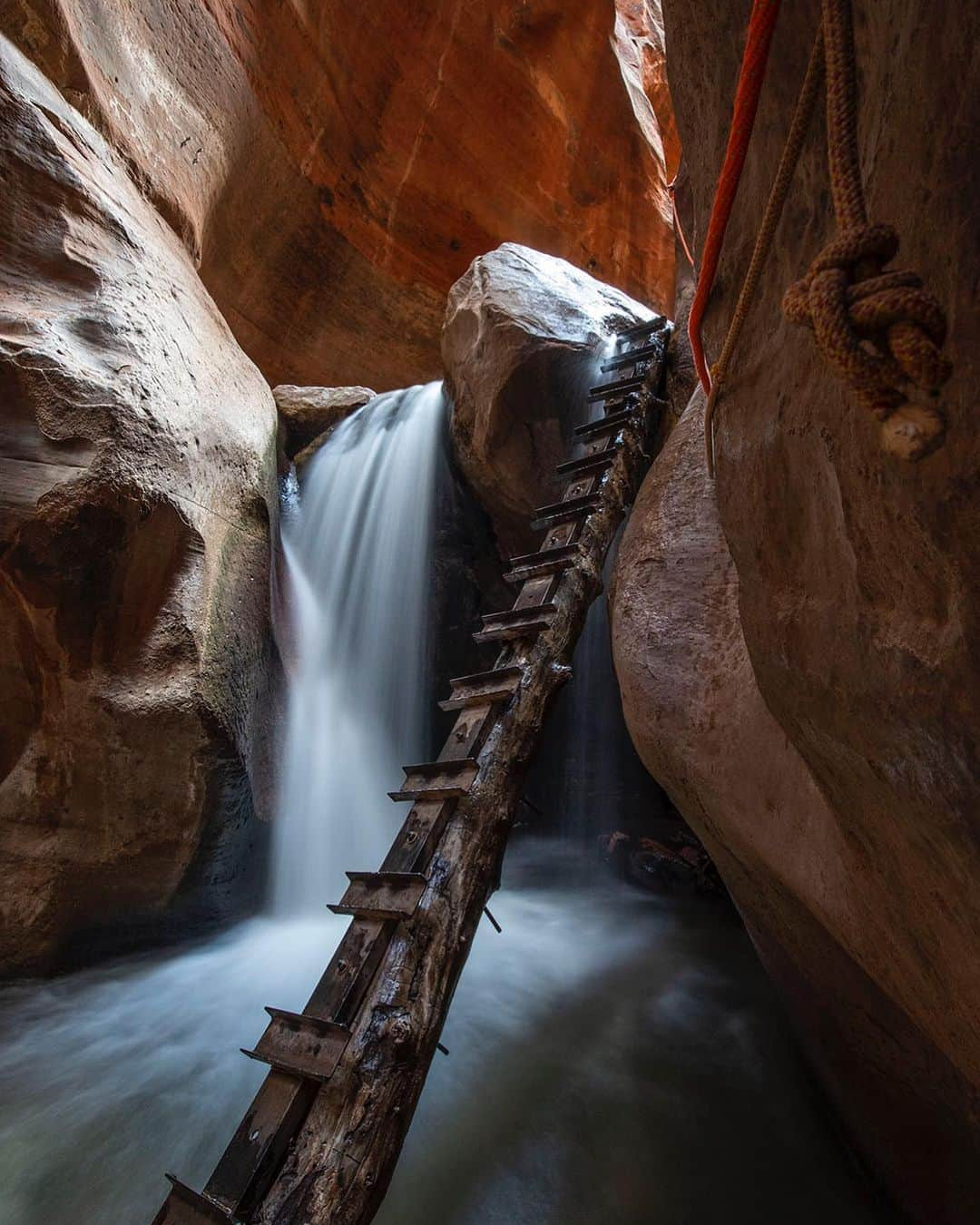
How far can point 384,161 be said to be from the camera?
11.6 meters

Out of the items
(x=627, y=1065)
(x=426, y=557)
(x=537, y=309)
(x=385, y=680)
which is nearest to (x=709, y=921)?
(x=627, y=1065)

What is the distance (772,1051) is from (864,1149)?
2.97ft

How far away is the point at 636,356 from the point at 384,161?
833cm

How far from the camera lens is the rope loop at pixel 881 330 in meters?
0.80

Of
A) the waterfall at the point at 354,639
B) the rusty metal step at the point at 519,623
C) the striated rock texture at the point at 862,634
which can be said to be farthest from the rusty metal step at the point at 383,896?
the waterfall at the point at 354,639

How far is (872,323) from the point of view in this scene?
836 mm

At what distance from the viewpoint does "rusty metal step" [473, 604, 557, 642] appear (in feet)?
11.7

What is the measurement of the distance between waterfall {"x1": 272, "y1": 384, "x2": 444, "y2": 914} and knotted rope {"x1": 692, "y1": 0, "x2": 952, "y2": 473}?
4966 mm

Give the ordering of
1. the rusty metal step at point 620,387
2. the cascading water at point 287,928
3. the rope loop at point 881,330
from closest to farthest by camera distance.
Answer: the rope loop at point 881,330
the cascading water at point 287,928
the rusty metal step at point 620,387

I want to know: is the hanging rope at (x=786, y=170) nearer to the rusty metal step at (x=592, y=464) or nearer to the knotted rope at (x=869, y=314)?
the knotted rope at (x=869, y=314)

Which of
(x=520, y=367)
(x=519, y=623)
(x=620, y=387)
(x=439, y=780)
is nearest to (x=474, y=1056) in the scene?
(x=439, y=780)

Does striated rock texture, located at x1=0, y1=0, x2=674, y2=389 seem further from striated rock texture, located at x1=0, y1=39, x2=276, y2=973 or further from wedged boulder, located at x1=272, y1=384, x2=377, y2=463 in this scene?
striated rock texture, located at x1=0, y1=39, x2=276, y2=973

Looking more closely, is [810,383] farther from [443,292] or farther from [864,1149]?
[443,292]

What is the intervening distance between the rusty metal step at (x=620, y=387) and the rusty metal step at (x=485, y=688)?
3100 mm
